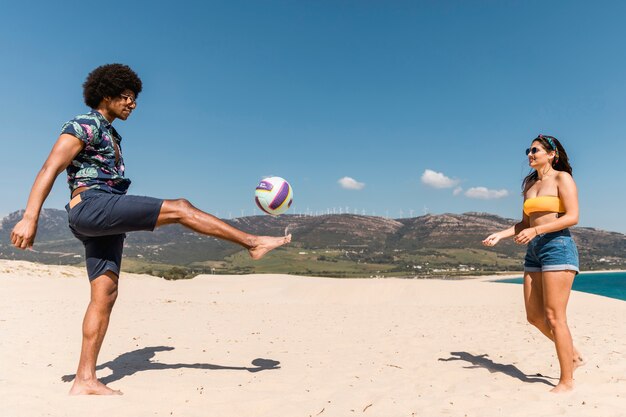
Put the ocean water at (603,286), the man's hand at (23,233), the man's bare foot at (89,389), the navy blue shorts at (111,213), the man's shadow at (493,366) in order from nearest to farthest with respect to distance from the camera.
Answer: the man's hand at (23,233) → the navy blue shorts at (111,213) → the man's bare foot at (89,389) → the man's shadow at (493,366) → the ocean water at (603,286)

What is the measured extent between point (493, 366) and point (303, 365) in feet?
9.15

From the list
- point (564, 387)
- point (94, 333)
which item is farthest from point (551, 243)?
point (94, 333)

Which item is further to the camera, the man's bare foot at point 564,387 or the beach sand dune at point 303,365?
the man's bare foot at point 564,387

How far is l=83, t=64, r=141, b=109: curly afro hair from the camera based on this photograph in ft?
14.9

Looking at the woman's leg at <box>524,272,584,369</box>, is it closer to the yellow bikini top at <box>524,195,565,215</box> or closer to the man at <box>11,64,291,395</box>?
the yellow bikini top at <box>524,195,565,215</box>

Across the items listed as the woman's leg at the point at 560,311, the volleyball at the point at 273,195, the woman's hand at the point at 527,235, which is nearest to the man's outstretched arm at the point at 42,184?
the volleyball at the point at 273,195

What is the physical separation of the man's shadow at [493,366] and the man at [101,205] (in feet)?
12.5

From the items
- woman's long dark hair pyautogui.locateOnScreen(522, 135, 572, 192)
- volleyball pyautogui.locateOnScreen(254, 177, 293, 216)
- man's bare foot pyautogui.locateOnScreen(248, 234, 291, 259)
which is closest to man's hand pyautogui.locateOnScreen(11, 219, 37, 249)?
man's bare foot pyautogui.locateOnScreen(248, 234, 291, 259)

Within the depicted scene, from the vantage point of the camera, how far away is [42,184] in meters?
3.72

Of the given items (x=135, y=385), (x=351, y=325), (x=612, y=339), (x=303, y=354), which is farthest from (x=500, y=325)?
(x=135, y=385)

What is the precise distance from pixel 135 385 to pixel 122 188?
7.60ft

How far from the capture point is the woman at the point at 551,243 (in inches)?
185

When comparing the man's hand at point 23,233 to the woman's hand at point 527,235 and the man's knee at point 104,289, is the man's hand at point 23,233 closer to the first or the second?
the man's knee at point 104,289

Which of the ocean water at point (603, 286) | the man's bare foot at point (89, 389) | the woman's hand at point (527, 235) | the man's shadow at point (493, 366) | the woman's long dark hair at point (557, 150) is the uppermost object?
the woman's long dark hair at point (557, 150)
